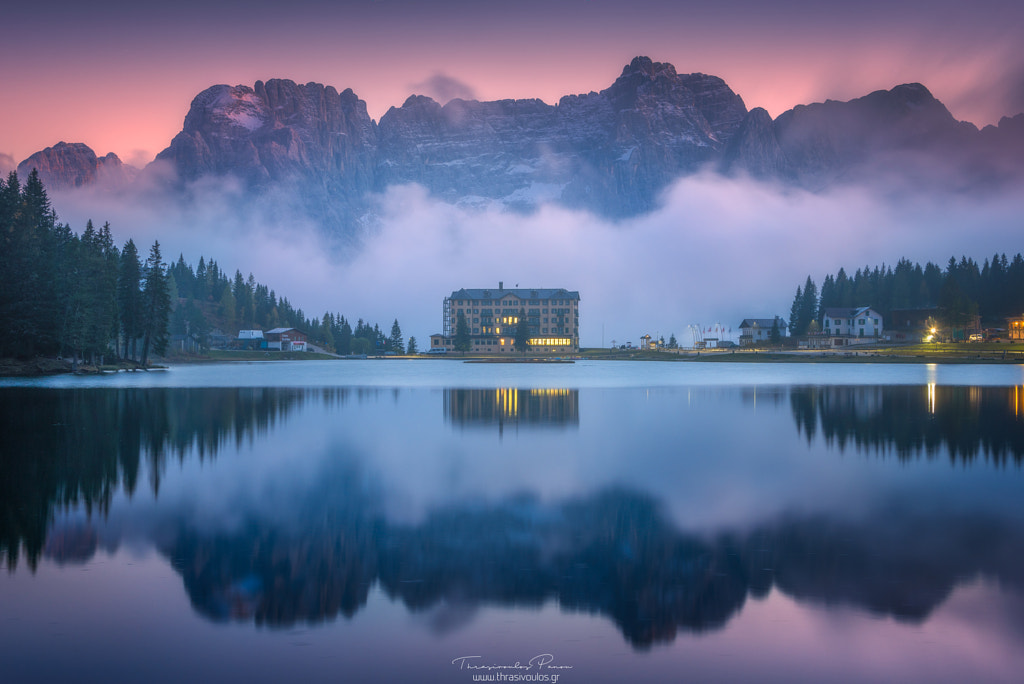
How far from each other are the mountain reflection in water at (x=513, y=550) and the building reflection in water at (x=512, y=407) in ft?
46.0

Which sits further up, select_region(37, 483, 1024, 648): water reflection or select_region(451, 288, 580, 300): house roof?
select_region(451, 288, 580, 300): house roof

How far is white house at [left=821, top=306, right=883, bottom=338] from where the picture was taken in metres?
152

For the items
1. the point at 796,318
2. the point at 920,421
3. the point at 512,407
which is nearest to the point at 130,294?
the point at 512,407

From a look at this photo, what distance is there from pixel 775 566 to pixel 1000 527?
681 cm

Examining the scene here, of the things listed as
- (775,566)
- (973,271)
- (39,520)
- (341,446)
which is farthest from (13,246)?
(973,271)

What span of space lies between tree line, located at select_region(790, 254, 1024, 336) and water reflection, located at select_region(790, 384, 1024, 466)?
9890 cm

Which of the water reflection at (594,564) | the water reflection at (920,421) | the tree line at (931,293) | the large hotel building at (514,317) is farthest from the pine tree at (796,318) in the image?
the water reflection at (594,564)

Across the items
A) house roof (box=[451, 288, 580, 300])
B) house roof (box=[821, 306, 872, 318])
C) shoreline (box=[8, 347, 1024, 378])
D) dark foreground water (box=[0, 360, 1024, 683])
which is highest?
house roof (box=[451, 288, 580, 300])

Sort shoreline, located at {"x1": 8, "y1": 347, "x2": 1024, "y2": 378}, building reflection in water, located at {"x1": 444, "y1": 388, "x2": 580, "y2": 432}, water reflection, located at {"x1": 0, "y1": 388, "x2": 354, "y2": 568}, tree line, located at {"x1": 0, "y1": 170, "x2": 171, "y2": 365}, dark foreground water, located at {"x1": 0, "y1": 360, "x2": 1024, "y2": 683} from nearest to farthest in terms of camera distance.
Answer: dark foreground water, located at {"x1": 0, "y1": 360, "x2": 1024, "y2": 683}, water reflection, located at {"x1": 0, "y1": 388, "x2": 354, "y2": 568}, building reflection in water, located at {"x1": 444, "y1": 388, "x2": 580, "y2": 432}, tree line, located at {"x1": 0, "y1": 170, "x2": 171, "y2": 365}, shoreline, located at {"x1": 8, "y1": 347, "x2": 1024, "y2": 378}

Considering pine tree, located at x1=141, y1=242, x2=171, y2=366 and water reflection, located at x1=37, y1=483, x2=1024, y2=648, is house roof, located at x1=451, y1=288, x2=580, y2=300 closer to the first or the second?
pine tree, located at x1=141, y1=242, x2=171, y2=366

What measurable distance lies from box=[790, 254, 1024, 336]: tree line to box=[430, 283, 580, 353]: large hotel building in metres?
59.8

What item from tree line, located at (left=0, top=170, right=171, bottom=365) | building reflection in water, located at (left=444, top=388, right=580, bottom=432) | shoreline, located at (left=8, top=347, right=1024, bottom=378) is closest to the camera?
building reflection in water, located at (left=444, top=388, right=580, bottom=432)

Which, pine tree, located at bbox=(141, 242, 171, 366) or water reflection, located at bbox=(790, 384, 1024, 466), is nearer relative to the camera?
water reflection, located at bbox=(790, 384, 1024, 466)

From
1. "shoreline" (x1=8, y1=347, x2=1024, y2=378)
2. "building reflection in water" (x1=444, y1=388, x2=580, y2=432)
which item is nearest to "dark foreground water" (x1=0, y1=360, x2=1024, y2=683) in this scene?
"building reflection in water" (x1=444, y1=388, x2=580, y2=432)
